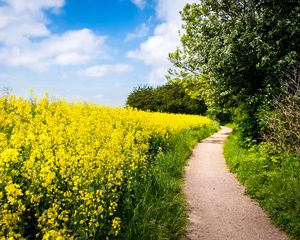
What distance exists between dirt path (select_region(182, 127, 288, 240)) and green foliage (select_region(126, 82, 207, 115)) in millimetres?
30749

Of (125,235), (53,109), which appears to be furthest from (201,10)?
(125,235)

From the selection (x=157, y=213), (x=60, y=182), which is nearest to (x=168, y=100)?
(x=157, y=213)

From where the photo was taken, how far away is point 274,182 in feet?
25.5

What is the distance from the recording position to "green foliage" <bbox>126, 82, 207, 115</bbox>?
159ft

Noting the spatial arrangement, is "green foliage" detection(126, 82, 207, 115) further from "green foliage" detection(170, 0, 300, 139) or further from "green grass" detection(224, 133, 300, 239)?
"green grass" detection(224, 133, 300, 239)

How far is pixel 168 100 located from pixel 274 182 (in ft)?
150

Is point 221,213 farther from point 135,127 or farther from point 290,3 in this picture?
point 290,3

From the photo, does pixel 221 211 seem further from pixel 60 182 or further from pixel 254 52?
pixel 254 52

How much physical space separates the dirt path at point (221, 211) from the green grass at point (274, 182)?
227 millimetres

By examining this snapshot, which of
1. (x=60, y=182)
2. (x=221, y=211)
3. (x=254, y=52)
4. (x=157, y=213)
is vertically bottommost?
(x=221, y=211)

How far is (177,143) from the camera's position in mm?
13969

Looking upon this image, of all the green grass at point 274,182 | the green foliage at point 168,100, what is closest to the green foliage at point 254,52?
the green grass at point 274,182

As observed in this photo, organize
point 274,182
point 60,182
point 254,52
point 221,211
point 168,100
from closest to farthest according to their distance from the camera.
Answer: point 60,182 → point 221,211 → point 274,182 → point 254,52 → point 168,100

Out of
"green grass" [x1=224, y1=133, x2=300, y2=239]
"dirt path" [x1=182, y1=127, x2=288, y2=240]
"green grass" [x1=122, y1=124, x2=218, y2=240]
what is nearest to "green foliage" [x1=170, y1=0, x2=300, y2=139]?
"green grass" [x1=224, y1=133, x2=300, y2=239]
